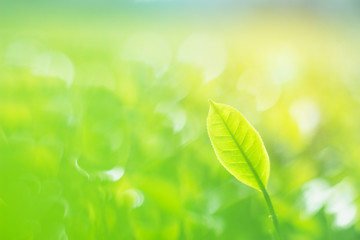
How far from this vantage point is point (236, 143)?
38cm

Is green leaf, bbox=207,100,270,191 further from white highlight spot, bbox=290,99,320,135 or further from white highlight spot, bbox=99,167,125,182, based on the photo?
white highlight spot, bbox=290,99,320,135

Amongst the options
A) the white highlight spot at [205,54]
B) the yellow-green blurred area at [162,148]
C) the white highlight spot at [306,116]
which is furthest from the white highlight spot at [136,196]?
the white highlight spot at [205,54]

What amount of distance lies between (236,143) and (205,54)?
1139mm

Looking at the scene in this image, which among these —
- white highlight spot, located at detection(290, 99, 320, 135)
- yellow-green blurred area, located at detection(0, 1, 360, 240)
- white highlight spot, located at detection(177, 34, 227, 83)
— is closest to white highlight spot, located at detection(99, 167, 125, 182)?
yellow-green blurred area, located at detection(0, 1, 360, 240)

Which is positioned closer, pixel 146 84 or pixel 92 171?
pixel 92 171

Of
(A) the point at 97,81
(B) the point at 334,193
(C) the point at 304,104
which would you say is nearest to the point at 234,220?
(B) the point at 334,193

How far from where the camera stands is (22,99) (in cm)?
83

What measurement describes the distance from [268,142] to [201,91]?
196 mm

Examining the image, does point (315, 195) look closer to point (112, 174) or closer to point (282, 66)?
point (112, 174)

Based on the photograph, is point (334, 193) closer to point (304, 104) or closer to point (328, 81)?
point (304, 104)

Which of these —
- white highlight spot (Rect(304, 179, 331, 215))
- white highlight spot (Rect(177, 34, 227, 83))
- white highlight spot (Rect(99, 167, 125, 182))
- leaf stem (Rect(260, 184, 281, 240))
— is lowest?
white highlight spot (Rect(99, 167, 125, 182))

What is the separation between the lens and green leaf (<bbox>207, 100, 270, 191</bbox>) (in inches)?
14.7

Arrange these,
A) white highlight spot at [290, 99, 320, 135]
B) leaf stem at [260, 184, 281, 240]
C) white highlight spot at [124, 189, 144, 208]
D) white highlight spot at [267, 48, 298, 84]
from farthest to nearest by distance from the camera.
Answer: white highlight spot at [267, 48, 298, 84] → white highlight spot at [290, 99, 320, 135] → white highlight spot at [124, 189, 144, 208] → leaf stem at [260, 184, 281, 240]

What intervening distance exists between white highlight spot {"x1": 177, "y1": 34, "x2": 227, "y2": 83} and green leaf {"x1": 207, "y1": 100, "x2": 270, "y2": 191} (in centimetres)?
67
